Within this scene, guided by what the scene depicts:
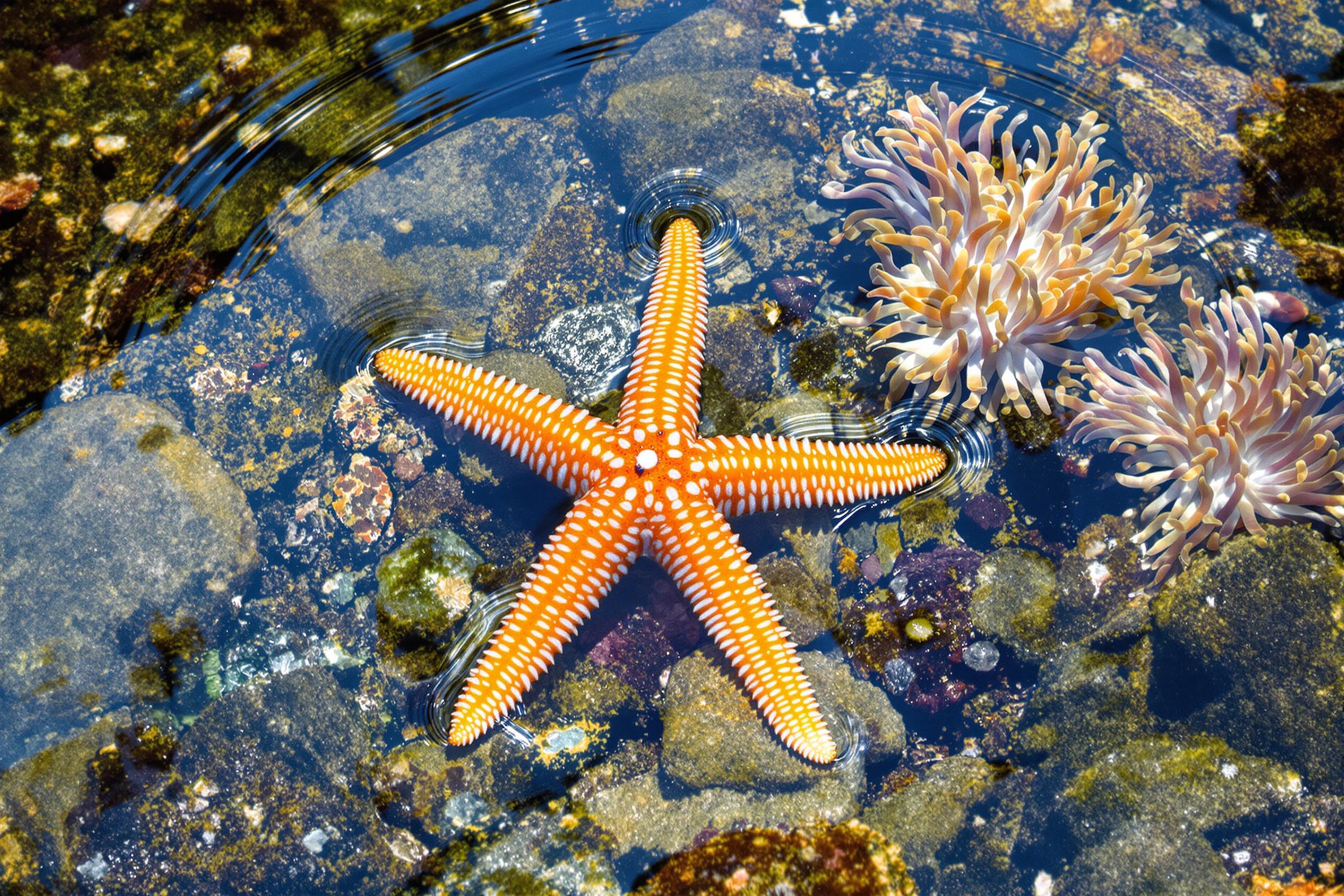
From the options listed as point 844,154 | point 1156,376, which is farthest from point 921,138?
point 1156,376

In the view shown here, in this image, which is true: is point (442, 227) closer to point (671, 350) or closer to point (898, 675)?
point (671, 350)

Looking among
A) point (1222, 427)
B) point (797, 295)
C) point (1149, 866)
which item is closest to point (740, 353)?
point (797, 295)

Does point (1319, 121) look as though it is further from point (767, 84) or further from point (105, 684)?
point (105, 684)

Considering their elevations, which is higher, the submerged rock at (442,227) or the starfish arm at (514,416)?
the submerged rock at (442,227)

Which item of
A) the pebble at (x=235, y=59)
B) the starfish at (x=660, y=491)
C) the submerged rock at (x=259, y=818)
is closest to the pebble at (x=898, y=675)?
the starfish at (x=660, y=491)

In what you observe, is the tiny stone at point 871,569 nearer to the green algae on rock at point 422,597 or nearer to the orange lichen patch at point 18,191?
the green algae on rock at point 422,597

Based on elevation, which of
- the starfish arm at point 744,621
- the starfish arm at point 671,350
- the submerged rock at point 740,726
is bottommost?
the submerged rock at point 740,726
